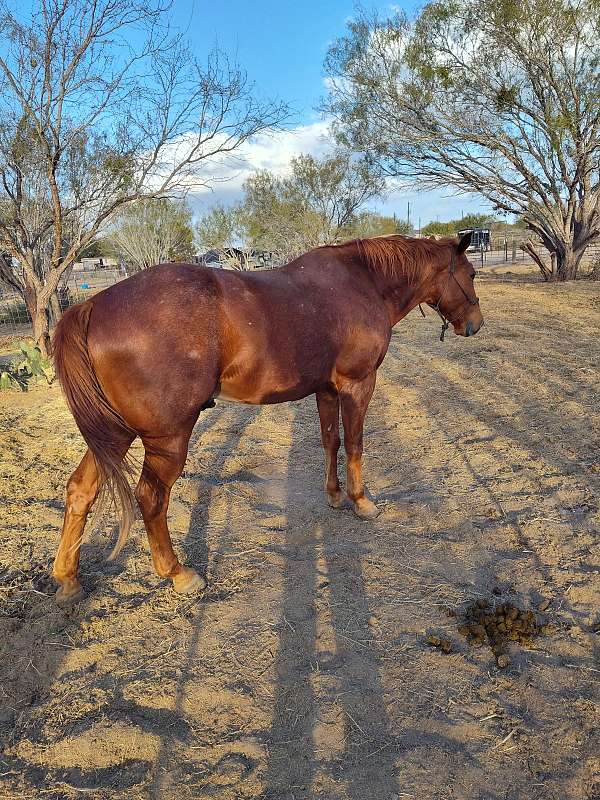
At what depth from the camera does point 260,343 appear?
2770mm

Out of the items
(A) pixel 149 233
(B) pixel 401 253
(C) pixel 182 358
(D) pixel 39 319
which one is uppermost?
(A) pixel 149 233

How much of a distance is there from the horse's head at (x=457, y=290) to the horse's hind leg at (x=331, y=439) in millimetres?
1221

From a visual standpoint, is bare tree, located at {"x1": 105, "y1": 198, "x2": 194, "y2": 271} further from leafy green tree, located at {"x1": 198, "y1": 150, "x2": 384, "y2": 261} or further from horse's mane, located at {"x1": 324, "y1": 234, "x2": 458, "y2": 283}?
horse's mane, located at {"x1": 324, "y1": 234, "x2": 458, "y2": 283}

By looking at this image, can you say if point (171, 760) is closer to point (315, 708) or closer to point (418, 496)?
point (315, 708)

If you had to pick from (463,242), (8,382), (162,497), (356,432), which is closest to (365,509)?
(356,432)

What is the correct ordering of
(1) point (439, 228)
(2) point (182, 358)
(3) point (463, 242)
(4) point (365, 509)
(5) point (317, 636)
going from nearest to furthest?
(5) point (317, 636) → (2) point (182, 358) → (4) point (365, 509) → (3) point (463, 242) → (1) point (439, 228)

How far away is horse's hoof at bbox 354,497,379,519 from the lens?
342 cm

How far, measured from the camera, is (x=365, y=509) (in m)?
3.43

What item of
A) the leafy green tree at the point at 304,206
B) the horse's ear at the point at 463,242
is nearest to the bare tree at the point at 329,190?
the leafy green tree at the point at 304,206

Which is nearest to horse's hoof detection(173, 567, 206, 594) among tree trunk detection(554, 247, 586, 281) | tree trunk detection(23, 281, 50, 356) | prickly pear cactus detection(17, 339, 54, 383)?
prickly pear cactus detection(17, 339, 54, 383)

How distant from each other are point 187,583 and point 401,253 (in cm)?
274

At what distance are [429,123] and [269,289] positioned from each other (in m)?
16.6

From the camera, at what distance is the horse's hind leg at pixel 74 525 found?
267 centimetres

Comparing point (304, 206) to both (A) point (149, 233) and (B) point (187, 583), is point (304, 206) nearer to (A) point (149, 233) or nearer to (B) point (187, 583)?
(A) point (149, 233)
